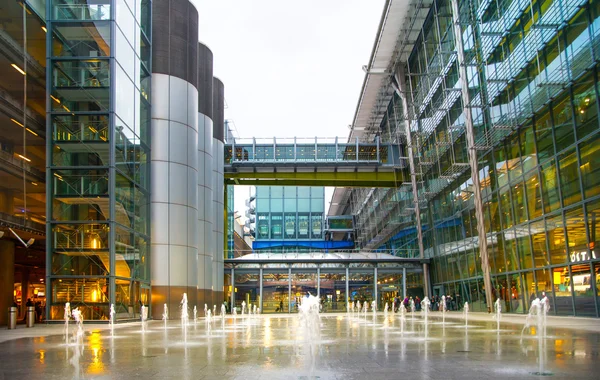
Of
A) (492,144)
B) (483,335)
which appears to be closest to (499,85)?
(492,144)

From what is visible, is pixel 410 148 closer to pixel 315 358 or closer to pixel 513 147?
pixel 513 147

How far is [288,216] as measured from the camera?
8944cm

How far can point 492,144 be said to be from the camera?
34.2 m

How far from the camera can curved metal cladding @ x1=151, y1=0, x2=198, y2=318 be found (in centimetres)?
3594

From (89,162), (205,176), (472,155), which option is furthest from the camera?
(205,176)

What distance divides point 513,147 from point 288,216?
58.8 m

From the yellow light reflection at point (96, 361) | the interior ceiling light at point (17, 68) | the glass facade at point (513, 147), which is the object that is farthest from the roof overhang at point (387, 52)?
the yellow light reflection at point (96, 361)

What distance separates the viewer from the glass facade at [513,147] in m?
25.2

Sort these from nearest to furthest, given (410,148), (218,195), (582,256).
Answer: (582,256) < (410,148) < (218,195)

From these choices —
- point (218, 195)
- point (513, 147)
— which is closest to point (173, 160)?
point (218, 195)

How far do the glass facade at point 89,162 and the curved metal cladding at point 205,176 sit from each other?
43.6ft

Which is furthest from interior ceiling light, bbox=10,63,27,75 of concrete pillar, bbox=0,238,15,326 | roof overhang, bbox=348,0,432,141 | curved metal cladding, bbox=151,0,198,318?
roof overhang, bbox=348,0,432,141

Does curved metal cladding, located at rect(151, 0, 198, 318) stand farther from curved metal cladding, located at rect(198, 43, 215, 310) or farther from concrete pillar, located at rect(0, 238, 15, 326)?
concrete pillar, located at rect(0, 238, 15, 326)

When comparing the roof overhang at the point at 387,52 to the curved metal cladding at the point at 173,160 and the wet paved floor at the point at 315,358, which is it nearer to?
the curved metal cladding at the point at 173,160
